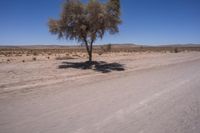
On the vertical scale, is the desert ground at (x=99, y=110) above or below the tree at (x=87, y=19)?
below

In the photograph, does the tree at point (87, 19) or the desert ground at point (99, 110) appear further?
the tree at point (87, 19)

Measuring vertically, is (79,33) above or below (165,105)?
above

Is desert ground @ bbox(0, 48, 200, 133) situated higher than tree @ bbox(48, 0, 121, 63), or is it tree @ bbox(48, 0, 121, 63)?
tree @ bbox(48, 0, 121, 63)

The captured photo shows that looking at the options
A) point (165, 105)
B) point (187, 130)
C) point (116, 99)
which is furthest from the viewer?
point (116, 99)

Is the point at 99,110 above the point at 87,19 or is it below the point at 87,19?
below

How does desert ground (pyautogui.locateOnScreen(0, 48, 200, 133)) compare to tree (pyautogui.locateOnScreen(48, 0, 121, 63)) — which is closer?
desert ground (pyautogui.locateOnScreen(0, 48, 200, 133))

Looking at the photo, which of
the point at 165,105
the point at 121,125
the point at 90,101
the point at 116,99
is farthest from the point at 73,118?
the point at 165,105

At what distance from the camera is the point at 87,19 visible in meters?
21.1

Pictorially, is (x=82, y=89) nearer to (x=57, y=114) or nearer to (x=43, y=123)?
(x=57, y=114)

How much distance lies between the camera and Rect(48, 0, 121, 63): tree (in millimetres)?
20812

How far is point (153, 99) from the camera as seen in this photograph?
793 centimetres

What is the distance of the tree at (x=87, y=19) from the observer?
20812mm

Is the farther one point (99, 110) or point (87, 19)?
point (87, 19)

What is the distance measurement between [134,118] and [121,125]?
2.11ft
